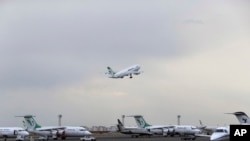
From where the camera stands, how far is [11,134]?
329 ft

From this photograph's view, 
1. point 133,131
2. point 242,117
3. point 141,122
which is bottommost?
point 133,131

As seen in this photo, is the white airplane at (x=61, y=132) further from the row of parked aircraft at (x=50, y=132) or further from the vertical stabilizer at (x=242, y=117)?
the vertical stabilizer at (x=242, y=117)

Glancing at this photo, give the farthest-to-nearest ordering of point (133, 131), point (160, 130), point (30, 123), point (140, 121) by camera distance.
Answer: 1. point (140, 121)
2. point (160, 130)
3. point (133, 131)
4. point (30, 123)

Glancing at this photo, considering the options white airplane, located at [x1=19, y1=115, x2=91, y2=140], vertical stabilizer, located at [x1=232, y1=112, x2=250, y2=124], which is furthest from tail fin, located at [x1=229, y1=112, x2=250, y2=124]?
white airplane, located at [x1=19, y1=115, x2=91, y2=140]

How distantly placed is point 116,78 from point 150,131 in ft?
56.5

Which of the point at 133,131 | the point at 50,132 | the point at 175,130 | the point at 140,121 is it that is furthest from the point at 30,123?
the point at 175,130

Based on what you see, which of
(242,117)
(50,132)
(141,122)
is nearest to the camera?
(242,117)

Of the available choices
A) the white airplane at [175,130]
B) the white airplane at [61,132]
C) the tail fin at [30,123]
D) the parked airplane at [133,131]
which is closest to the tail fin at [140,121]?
the white airplane at [175,130]

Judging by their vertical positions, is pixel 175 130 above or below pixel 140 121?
below

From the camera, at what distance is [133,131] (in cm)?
11975

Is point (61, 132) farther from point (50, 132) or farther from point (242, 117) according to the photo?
point (242, 117)

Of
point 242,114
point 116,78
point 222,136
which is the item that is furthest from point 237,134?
point 116,78

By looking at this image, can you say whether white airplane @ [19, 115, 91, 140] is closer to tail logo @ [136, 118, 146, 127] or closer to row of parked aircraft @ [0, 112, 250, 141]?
row of parked aircraft @ [0, 112, 250, 141]

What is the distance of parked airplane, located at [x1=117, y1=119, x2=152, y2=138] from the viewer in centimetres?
11975
